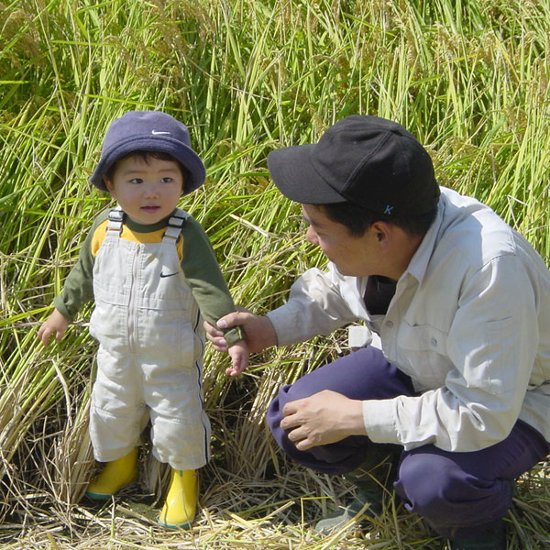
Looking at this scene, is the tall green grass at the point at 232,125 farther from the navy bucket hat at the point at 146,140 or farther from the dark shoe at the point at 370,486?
the navy bucket hat at the point at 146,140

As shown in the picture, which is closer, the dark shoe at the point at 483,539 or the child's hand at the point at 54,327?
the dark shoe at the point at 483,539

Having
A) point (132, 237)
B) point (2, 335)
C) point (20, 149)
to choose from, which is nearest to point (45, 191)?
point (20, 149)

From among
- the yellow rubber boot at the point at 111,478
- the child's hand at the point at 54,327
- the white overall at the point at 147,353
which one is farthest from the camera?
the yellow rubber boot at the point at 111,478

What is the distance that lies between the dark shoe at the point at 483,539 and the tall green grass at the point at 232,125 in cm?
23

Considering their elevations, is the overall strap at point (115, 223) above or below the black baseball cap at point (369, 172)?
below

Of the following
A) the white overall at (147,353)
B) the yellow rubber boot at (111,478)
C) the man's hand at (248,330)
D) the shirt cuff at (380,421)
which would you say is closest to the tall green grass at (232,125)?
the yellow rubber boot at (111,478)

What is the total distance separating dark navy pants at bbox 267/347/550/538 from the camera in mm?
2453

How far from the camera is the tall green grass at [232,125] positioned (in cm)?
316

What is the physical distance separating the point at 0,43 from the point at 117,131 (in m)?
1.40

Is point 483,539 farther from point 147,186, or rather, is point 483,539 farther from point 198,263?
point 147,186

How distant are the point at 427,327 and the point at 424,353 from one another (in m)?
0.09

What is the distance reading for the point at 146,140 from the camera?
8.47 feet

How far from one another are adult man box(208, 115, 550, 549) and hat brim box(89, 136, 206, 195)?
265 mm

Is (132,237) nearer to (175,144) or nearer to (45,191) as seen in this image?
(175,144)
